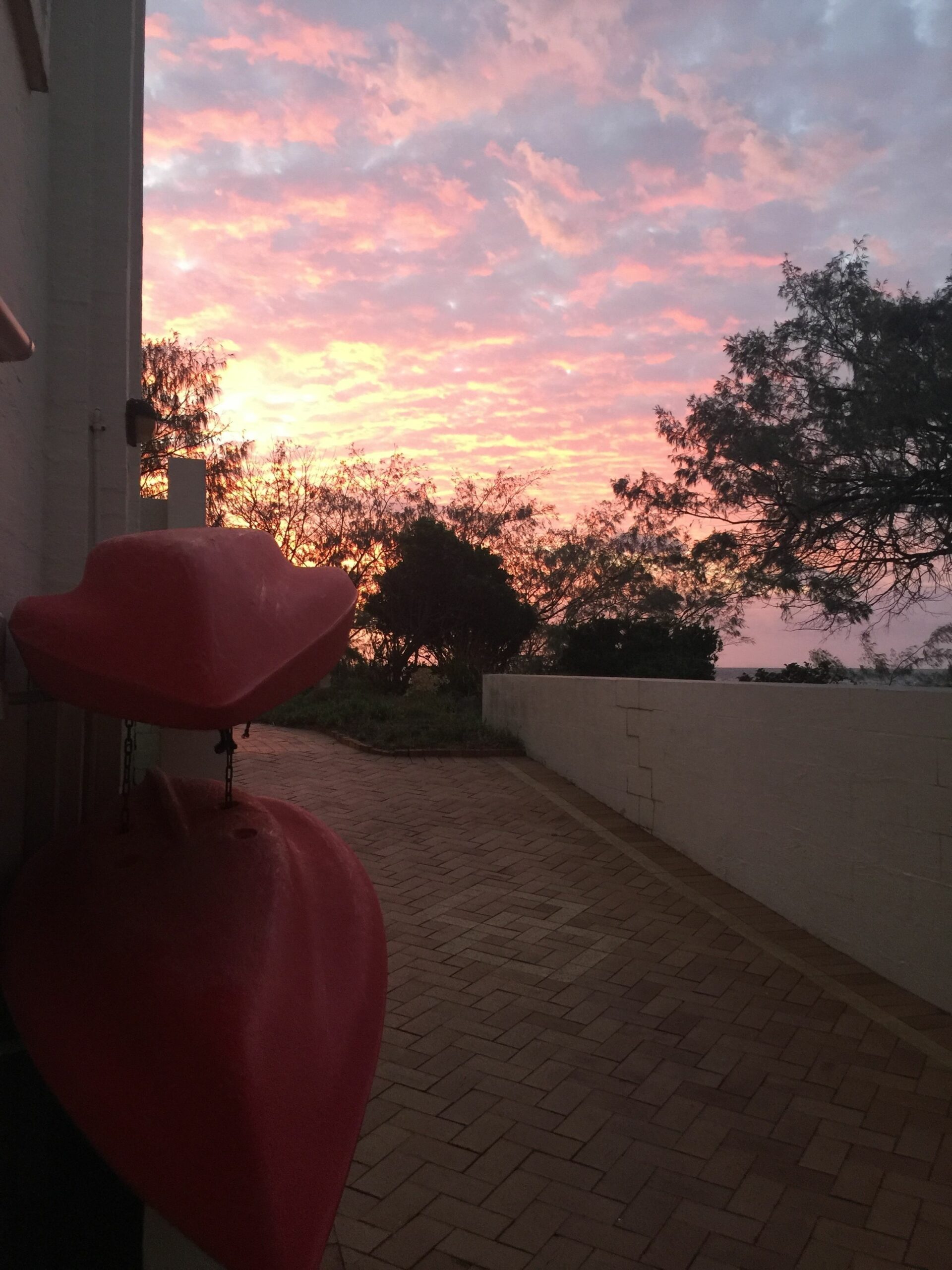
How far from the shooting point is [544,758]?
10.8 m

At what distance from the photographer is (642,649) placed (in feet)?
46.9

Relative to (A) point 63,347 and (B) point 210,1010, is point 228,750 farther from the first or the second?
(A) point 63,347

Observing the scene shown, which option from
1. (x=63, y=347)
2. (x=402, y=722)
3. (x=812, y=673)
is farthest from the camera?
(x=402, y=722)

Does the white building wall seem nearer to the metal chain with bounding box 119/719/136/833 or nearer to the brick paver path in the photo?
the metal chain with bounding box 119/719/136/833

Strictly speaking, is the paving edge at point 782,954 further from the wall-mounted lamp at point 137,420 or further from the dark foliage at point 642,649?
the dark foliage at point 642,649

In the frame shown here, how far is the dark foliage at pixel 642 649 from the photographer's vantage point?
13.5 metres

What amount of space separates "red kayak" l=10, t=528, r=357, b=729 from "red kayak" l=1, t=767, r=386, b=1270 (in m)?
0.09

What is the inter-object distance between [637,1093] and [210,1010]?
2.30 metres

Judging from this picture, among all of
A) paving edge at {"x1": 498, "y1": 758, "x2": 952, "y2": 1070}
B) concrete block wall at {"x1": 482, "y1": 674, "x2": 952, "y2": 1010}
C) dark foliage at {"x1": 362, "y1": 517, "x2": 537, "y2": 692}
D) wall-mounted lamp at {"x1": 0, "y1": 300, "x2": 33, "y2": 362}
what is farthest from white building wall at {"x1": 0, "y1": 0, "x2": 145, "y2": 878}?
dark foliage at {"x1": 362, "y1": 517, "x2": 537, "y2": 692}

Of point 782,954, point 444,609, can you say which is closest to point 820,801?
point 782,954

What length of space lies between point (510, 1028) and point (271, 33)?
6433 millimetres

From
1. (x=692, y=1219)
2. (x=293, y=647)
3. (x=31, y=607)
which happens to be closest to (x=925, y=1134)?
A: (x=692, y=1219)

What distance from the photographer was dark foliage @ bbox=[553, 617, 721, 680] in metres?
13.5

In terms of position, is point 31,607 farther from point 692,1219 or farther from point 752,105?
point 752,105
